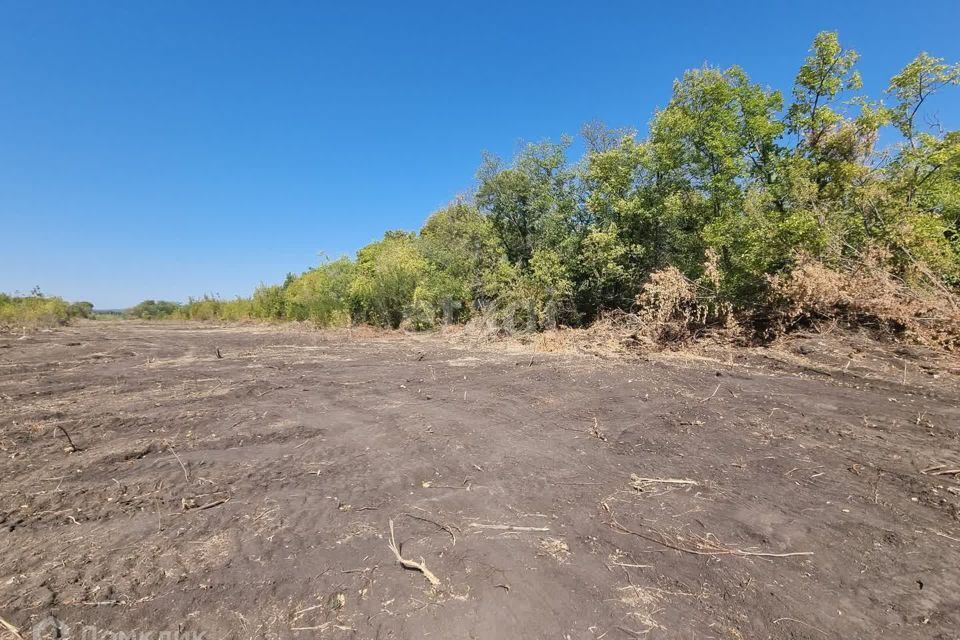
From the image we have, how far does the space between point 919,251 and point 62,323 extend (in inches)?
1836

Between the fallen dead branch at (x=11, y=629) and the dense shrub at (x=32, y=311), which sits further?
the dense shrub at (x=32, y=311)

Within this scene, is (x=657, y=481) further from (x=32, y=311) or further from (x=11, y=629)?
(x=32, y=311)

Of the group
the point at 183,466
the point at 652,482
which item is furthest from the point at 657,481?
the point at 183,466

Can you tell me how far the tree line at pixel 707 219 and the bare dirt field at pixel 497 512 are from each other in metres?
4.44

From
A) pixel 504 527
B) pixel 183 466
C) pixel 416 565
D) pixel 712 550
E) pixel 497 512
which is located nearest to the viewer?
pixel 416 565

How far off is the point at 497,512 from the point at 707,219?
14822mm

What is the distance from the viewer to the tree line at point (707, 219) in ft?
33.0

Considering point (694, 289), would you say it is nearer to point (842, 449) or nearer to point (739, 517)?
point (842, 449)

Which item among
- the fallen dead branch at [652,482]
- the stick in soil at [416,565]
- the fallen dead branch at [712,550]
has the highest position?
the stick in soil at [416,565]

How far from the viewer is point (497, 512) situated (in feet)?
10.8

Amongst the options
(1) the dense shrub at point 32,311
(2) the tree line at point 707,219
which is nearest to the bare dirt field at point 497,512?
(2) the tree line at point 707,219

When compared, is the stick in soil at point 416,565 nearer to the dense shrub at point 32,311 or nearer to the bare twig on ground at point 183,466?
the bare twig on ground at point 183,466

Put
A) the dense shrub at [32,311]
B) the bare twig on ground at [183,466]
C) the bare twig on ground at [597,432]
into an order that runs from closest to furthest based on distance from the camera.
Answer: the bare twig on ground at [183,466]
the bare twig on ground at [597,432]
the dense shrub at [32,311]

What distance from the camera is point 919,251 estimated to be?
8.87 meters
